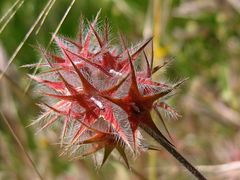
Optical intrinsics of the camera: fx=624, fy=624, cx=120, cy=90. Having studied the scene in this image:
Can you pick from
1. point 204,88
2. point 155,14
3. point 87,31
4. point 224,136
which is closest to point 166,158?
point 224,136

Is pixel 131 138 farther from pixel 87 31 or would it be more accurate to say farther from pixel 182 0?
pixel 182 0

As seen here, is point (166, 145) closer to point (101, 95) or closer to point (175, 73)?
point (101, 95)

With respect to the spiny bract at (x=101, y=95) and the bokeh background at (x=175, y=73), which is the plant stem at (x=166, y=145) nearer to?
the spiny bract at (x=101, y=95)

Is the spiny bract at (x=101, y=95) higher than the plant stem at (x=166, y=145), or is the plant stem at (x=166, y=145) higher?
the spiny bract at (x=101, y=95)

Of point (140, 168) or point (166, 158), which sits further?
point (166, 158)

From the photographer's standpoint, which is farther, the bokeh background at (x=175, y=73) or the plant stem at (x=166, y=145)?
the bokeh background at (x=175, y=73)

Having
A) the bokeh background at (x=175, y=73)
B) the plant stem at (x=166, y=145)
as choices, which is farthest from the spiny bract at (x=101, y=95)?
the bokeh background at (x=175, y=73)

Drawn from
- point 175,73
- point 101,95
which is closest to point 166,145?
point 101,95
